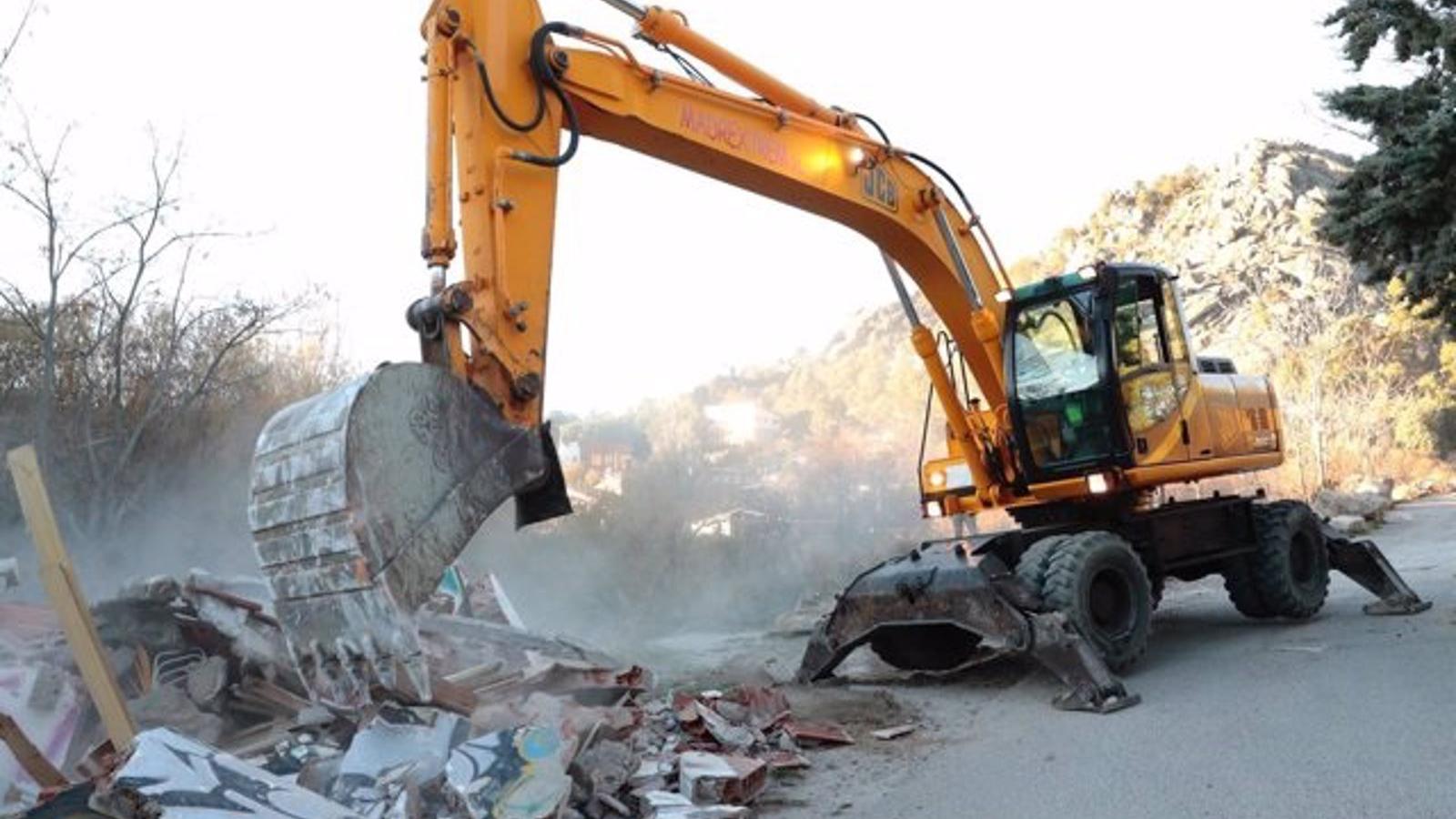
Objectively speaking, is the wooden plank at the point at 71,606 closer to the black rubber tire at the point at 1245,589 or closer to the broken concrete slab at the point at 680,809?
the broken concrete slab at the point at 680,809

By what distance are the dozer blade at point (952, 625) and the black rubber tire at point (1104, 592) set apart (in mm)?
228

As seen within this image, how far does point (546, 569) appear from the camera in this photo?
19.8m

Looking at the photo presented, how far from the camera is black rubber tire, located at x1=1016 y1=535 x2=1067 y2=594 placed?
26.5 ft

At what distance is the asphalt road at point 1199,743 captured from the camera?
5266 mm

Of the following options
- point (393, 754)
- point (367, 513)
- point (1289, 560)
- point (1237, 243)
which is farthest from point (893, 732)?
point (1237, 243)

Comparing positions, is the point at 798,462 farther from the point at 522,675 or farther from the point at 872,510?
the point at 522,675

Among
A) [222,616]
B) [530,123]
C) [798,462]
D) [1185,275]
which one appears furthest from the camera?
[1185,275]

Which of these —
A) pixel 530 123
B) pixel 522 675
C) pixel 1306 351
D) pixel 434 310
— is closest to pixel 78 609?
pixel 522 675

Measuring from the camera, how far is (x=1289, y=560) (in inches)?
411

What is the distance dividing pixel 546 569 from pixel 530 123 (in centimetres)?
1449

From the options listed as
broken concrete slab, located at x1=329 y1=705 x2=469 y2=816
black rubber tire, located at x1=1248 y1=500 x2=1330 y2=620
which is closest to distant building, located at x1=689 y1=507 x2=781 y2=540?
black rubber tire, located at x1=1248 y1=500 x2=1330 y2=620

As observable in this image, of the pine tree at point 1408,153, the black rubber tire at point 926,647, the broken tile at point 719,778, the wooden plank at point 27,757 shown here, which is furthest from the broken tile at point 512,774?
the pine tree at point 1408,153

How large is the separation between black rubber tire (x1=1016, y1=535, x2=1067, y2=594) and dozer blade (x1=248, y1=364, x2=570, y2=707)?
14.4ft

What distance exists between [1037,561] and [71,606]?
660 cm
